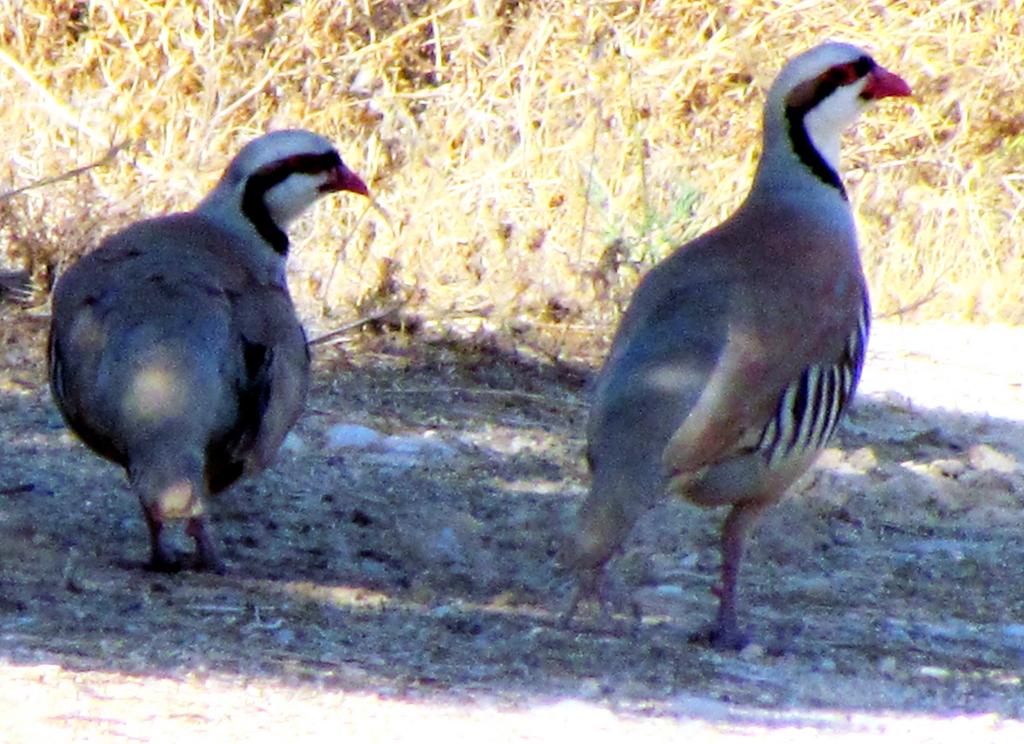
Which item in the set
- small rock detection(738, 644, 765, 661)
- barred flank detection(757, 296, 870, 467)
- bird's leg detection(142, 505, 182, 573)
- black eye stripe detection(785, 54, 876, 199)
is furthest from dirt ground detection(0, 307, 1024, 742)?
Result: black eye stripe detection(785, 54, 876, 199)

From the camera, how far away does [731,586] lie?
5.46m

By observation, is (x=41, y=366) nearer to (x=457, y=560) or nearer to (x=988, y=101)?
(x=457, y=560)

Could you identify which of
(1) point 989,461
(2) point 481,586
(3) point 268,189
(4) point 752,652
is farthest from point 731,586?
(1) point 989,461

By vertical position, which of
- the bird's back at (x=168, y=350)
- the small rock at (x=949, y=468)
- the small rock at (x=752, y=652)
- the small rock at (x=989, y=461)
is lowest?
the small rock at (x=989, y=461)

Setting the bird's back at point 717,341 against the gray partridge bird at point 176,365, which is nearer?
the bird's back at point 717,341

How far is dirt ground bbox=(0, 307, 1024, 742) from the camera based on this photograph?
4.19m

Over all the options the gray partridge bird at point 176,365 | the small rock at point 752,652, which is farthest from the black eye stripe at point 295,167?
the small rock at point 752,652

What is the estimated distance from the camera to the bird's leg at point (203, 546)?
5844 millimetres

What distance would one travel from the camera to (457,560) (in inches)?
244

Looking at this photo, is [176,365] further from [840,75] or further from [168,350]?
Result: [840,75]

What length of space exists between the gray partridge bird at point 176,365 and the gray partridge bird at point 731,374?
3.13 feet

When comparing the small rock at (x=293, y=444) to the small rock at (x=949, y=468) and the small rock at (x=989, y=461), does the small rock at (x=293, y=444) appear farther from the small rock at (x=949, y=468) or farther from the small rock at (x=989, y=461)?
the small rock at (x=989, y=461)

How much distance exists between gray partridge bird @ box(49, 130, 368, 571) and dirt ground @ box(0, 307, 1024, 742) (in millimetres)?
320

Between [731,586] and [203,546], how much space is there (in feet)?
4.84
